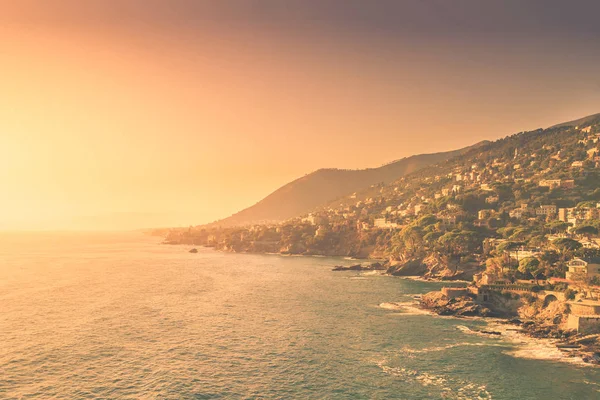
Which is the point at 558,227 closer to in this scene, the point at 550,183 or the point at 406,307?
the point at 406,307

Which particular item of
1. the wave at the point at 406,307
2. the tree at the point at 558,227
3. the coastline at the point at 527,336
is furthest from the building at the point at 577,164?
the wave at the point at 406,307

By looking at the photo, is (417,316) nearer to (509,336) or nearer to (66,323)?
(509,336)

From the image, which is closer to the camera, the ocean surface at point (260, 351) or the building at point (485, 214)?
the ocean surface at point (260, 351)

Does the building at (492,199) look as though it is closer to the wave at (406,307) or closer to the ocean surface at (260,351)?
the ocean surface at (260,351)

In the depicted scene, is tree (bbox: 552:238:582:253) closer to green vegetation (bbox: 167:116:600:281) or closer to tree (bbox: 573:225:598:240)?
green vegetation (bbox: 167:116:600:281)

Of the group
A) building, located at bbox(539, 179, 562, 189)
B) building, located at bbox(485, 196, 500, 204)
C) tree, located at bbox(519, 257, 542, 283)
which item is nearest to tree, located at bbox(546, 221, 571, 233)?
tree, located at bbox(519, 257, 542, 283)

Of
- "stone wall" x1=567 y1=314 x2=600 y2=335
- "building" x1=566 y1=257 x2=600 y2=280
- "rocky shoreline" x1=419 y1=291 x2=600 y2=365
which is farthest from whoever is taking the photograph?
"building" x1=566 y1=257 x2=600 y2=280
